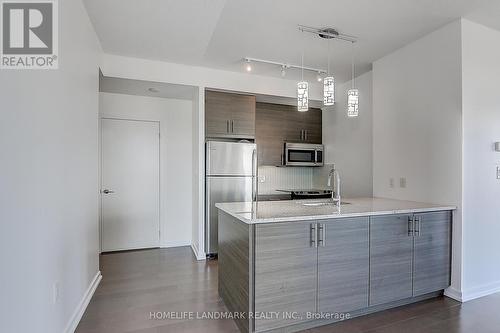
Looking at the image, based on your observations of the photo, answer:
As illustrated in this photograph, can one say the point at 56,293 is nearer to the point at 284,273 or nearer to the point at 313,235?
the point at 284,273

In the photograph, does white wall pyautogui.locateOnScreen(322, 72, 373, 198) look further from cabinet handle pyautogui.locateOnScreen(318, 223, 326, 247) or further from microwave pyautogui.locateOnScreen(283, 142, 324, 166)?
cabinet handle pyautogui.locateOnScreen(318, 223, 326, 247)

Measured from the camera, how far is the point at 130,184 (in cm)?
429

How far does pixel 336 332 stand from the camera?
2.10 meters

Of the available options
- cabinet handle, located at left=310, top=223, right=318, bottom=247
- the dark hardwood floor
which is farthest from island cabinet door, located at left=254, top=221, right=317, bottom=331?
the dark hardwood floor

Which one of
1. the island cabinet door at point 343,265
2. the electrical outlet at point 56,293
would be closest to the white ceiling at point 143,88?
the electrical outlet at point 56,293

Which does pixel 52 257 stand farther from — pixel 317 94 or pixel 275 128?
pixel 317 94

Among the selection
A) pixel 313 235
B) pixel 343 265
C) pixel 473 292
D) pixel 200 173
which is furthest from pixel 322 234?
pixel 200 173

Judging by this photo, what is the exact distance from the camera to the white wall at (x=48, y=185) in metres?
1.28

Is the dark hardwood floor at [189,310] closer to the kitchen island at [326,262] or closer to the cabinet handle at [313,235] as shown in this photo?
the kitchen island at [326,262]

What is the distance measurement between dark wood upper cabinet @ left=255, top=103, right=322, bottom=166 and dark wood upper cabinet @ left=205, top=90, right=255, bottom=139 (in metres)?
0.47

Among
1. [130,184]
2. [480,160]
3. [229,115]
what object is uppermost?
[229,115]

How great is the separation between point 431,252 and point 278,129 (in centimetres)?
296

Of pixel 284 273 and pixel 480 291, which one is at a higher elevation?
pixel 284 273

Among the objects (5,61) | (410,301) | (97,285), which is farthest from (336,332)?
(5,61)
